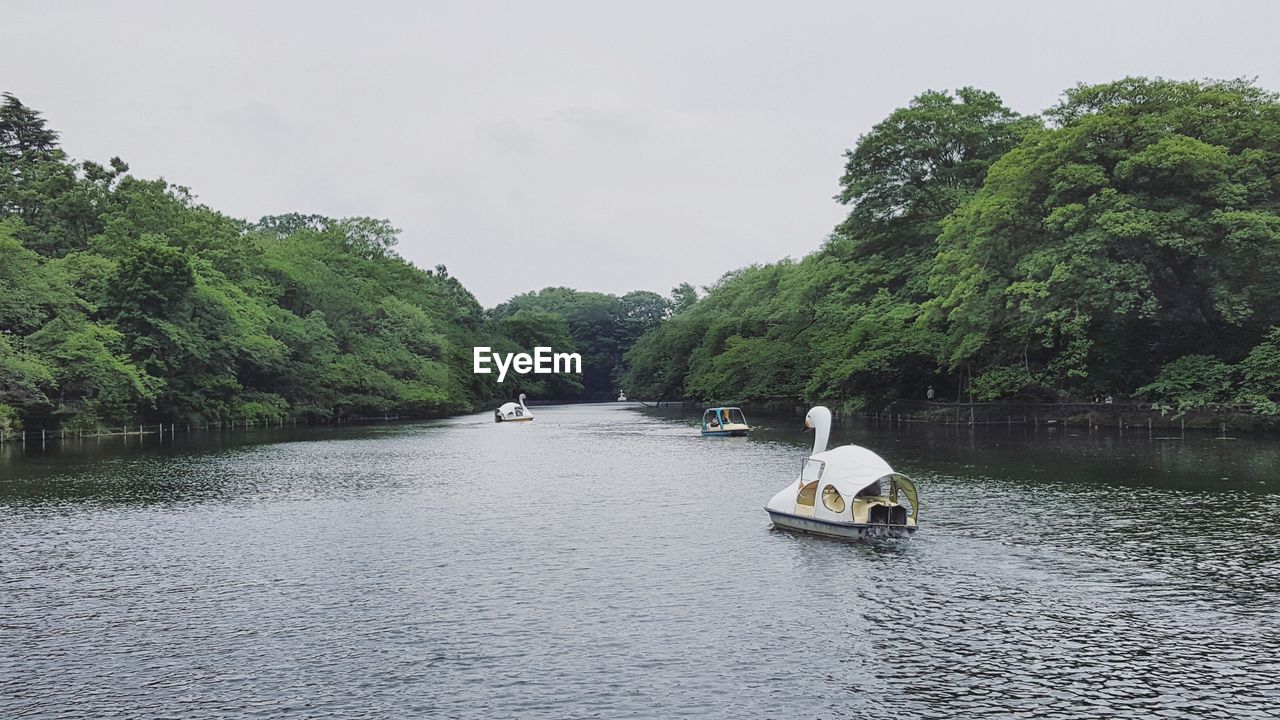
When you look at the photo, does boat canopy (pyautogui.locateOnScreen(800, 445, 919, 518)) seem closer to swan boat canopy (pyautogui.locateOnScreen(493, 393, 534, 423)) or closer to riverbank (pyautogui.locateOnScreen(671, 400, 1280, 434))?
riverbank (pyautogui.locateOnScreen(671, 400, 1280, 434))

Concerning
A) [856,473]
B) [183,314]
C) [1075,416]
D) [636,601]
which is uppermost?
[183,314]

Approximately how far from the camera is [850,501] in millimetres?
25906

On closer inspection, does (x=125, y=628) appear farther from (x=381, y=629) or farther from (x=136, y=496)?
(x=136, y=496)

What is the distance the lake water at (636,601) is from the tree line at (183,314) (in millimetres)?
31145

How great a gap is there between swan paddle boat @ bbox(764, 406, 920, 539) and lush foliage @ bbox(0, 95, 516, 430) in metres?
52.4

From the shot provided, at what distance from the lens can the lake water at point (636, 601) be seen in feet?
48.0

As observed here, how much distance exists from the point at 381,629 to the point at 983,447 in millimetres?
40043

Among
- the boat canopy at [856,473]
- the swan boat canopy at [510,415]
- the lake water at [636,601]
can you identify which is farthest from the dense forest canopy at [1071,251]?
the boat canopy at [856,473]

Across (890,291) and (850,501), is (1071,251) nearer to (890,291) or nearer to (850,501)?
(890,291)

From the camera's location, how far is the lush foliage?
215 ft

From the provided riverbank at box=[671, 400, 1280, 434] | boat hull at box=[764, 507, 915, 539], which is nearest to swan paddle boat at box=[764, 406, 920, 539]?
boat hull at box=[764, 507, 915, 539]

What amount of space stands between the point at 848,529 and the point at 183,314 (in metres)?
63.6

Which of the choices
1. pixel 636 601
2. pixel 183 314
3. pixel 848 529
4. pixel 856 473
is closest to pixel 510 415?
pixel 183 314

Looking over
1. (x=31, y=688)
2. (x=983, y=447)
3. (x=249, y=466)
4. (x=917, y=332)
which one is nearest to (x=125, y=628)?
(x=31, y=688)
